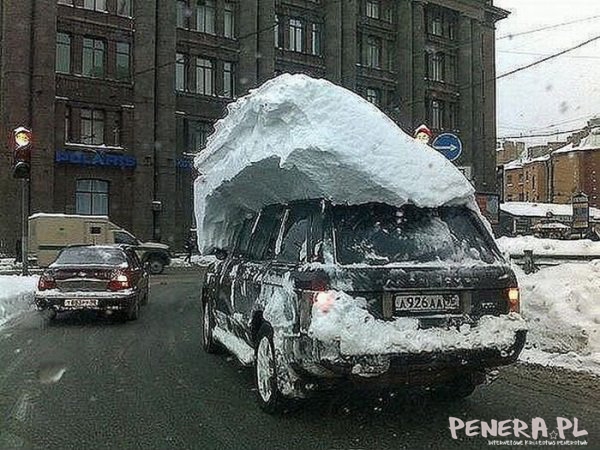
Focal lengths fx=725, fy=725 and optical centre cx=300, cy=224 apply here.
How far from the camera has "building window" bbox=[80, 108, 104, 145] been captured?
130 ft

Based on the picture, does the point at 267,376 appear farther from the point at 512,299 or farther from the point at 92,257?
the point at 92,257

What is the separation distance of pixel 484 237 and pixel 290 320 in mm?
1859

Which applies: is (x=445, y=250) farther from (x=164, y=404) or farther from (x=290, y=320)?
(x=164, y=404)

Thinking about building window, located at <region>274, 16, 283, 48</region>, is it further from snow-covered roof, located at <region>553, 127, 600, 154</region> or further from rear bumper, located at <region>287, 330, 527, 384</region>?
snow-covered roof, located at <region>553, 127, 600, 154</region>

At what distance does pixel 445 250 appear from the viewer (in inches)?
233

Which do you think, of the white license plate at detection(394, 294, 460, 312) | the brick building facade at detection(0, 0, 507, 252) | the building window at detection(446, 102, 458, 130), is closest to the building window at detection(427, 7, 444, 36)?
the building window at detection(446, 102, 458, 130)

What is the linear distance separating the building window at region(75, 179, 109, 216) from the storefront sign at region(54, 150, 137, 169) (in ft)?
3.60

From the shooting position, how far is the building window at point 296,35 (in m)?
48.3

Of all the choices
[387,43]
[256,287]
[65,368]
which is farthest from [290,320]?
[387,43]

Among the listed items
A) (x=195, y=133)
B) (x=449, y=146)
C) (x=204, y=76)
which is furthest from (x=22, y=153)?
(x=204, y=76)

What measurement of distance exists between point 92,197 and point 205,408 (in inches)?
1378

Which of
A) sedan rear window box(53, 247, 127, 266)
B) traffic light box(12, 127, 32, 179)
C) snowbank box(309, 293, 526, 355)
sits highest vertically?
traffic light box(12, 127, 32, 179)

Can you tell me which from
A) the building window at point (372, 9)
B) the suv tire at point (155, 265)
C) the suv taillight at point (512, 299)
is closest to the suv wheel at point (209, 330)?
the suv taillight at point (512, 299)

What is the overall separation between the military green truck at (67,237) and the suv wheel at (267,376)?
22.8 m
